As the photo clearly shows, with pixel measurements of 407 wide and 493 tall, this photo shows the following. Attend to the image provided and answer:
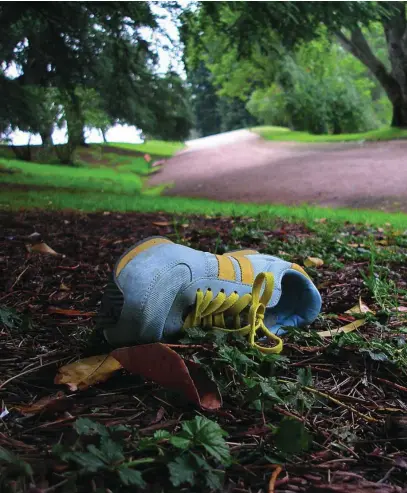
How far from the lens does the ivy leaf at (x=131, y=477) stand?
32.6 inches

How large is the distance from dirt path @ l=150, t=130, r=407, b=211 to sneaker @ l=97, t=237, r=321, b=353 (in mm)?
6409

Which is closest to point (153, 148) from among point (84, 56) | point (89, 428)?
point (84, 56)

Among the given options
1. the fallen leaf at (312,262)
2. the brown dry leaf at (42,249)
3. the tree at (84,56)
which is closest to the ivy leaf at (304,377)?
the fallen leaf at (312,262)

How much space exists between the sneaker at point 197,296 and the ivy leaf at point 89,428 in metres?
0.44

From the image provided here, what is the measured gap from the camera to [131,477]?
0.83 meters

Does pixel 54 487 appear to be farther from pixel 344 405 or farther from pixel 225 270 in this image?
pixel 225 270

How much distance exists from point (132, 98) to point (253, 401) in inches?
343

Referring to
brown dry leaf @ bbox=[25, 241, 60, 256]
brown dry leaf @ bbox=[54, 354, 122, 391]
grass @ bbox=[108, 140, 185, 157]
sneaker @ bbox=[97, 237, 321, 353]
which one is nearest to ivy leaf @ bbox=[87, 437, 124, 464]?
brown dry leaf @ bbox=[54, 354, 122, 391]

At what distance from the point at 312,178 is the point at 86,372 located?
997 cm

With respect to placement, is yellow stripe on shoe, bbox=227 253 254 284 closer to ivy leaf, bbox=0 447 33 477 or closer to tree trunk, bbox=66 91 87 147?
ivy leaf, bbox=0 447 33 477

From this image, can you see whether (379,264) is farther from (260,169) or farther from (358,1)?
(260,169)

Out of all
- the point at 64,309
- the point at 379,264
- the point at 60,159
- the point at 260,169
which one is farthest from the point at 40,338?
the point at 60,159

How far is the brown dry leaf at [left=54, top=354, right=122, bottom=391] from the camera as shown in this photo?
1.26 metres

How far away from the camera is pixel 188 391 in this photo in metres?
1.13
